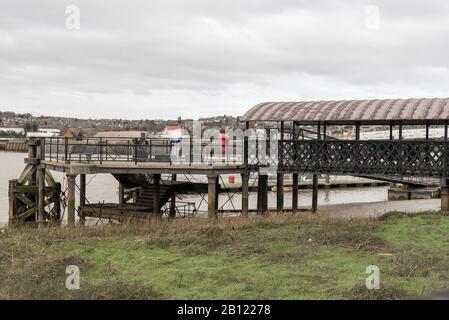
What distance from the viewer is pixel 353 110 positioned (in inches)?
951

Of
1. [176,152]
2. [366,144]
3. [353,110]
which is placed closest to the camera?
[366,144]

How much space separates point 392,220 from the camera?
18219 millimetres

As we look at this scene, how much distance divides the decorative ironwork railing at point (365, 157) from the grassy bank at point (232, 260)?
211 inches

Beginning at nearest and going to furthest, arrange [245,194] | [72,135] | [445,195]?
[445,195], [245,194], [72,135]

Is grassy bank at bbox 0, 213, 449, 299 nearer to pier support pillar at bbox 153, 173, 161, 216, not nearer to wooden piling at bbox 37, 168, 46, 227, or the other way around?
wooden piling at bbox 37, 168, 46, 227

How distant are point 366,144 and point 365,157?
592mm

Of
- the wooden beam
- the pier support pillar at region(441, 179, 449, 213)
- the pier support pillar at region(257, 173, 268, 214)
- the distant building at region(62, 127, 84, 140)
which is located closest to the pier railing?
the distant building at region(62, 127, 84, 140)

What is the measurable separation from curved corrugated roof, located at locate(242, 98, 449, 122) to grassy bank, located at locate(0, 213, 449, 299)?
6.40 m

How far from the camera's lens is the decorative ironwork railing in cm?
2230

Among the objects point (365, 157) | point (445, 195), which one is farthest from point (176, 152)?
point (445, 195)

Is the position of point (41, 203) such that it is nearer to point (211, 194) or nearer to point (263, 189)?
point (211, 194)
